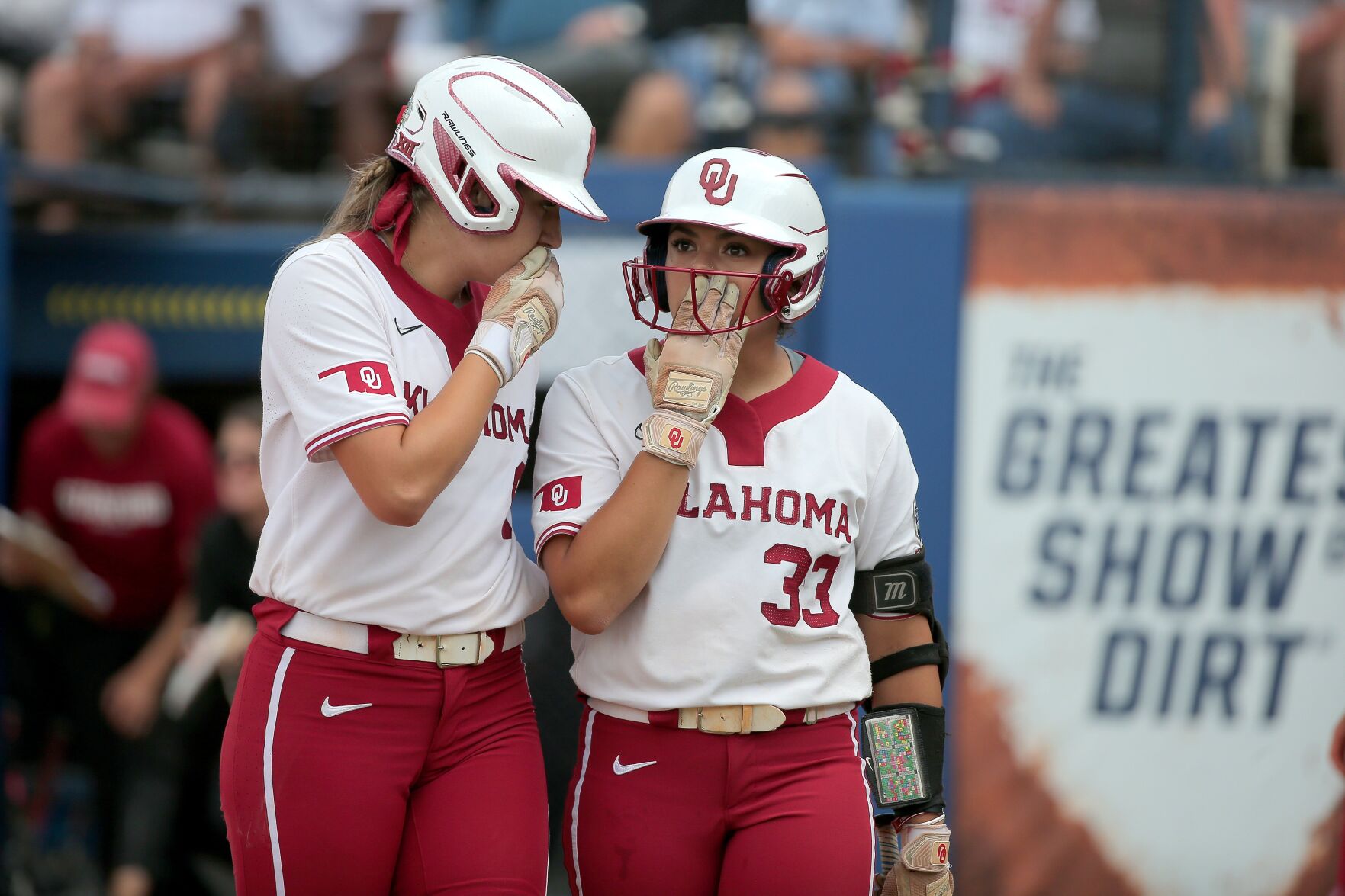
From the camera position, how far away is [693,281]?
2.49 meters

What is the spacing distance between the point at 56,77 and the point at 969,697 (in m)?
4.83

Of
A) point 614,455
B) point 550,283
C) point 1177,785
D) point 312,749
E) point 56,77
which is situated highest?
point 56,77

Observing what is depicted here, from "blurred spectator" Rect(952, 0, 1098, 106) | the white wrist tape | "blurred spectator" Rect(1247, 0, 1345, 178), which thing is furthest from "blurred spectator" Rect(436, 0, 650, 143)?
the white wrist tape

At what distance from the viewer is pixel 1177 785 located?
16.6 feet

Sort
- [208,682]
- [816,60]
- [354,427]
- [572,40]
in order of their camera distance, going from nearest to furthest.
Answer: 1. [354,427]
2. [208,682]
3. [816,60]
4. [572,40]

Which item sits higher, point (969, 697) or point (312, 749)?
point (312, 749)

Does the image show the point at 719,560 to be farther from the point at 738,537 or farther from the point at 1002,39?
the point at 1002,39

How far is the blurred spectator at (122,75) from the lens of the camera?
6.57 metres

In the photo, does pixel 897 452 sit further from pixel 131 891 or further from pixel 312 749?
pixel 131 891

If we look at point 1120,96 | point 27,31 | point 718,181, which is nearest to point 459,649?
point 718,181

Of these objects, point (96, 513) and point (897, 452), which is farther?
point (96, 513)

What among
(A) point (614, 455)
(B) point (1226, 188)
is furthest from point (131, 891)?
(B) point (1226, 188)

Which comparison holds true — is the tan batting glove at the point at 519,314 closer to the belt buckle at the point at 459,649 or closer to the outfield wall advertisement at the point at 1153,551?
the belt buckle at the point at 459,649

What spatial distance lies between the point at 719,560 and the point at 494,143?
0.81 metres
